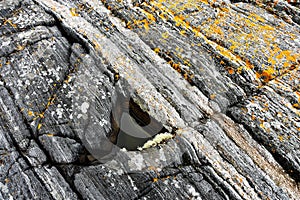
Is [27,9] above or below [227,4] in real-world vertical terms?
below

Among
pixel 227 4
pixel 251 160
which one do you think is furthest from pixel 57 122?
pixel 227 4

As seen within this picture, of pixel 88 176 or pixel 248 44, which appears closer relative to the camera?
pixel 88 176

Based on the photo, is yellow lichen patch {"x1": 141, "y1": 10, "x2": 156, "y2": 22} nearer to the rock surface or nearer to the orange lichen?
the rock surface

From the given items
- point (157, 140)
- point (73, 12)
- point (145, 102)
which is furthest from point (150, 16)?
point (157, 140)

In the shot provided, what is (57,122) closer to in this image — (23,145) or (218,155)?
(23,145)

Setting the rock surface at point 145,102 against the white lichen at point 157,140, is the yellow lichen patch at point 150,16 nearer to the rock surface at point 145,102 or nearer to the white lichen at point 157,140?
the rock surface at point 145,102

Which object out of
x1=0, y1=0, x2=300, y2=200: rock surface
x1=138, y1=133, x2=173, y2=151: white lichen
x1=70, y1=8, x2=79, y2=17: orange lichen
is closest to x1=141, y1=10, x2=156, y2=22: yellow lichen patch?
x1=0, y1=0, x2=300, y2=200: rock surface

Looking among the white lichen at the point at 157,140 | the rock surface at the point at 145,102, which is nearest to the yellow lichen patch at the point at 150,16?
the rock surface at the point at 145,102

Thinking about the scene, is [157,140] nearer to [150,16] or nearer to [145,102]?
[145,102]

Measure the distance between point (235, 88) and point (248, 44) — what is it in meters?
1.72

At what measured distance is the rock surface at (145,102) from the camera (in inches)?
237

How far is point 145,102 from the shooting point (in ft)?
23.1

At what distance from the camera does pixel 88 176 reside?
6.03 metres

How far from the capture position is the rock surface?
603cm
